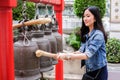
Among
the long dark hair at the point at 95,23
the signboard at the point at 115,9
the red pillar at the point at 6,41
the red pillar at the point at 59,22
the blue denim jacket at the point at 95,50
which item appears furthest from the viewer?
the signboard at the point at 115,9

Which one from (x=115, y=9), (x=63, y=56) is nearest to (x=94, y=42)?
(x=63, y=56)

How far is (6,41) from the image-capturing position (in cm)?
209

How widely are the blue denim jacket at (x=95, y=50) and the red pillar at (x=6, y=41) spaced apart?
921 mm

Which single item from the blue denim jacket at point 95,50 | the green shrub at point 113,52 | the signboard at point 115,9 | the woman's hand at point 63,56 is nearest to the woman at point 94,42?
the blue denim jacket at point 95,50

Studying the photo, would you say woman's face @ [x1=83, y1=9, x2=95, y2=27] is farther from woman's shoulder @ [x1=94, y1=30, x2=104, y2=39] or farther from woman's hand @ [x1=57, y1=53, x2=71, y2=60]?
woman's hand @ [x1=57, y1=53, x2=71, y2=60]

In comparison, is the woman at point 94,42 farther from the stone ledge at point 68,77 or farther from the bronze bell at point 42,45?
the stone ledge at point 68,77

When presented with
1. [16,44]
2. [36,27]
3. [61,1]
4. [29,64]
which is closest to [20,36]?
[16,44]

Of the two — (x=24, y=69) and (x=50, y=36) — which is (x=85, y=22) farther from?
(x=24, y=69)

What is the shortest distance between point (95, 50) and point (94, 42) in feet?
0.28

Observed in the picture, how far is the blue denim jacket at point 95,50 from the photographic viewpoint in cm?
287

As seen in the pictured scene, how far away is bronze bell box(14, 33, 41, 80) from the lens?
2189mm

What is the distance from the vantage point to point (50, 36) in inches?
112

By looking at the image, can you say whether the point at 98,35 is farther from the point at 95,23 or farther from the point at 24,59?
the point at 24,59

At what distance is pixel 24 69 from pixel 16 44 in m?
0.19
